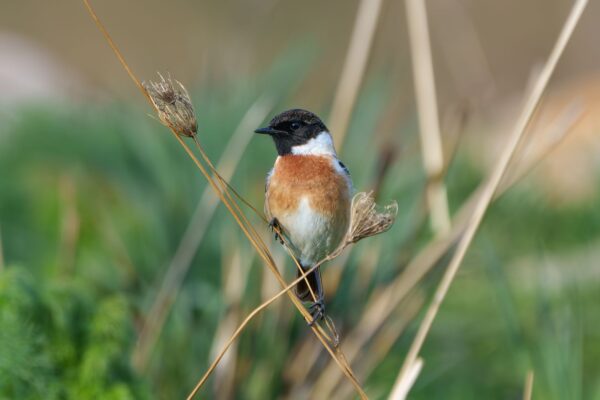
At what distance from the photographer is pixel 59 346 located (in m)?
1.49

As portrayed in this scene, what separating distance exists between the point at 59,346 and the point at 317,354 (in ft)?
1.49

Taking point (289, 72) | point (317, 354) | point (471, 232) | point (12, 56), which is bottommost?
point (317, 354)

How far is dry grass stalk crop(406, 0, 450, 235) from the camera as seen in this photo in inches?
55.1

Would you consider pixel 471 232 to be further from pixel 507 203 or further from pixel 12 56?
pixel 12 56

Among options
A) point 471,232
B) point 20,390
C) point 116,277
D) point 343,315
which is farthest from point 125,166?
point 471,232

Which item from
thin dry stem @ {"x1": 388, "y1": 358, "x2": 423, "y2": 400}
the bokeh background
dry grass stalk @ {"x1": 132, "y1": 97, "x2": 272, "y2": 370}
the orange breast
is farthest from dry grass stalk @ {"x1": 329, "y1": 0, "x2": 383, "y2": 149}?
thin dry stem @ {"x1": 388, "y1": 358, "x2": 423, "y2": 400}

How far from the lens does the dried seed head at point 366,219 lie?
2.46 feet

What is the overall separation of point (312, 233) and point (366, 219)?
6.8 inches

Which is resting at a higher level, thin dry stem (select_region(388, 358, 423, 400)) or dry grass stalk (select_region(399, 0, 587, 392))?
dry grass stalk (select_region(399, 0, 587, 392))

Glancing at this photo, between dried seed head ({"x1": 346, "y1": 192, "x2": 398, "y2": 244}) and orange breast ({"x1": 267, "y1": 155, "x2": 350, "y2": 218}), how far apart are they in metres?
0.19

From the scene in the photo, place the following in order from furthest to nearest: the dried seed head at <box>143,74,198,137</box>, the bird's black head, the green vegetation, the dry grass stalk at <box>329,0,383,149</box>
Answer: the green vegetation → the dry grass stalk at <box>329,0,383,149</box> → the bird's black head → the dried seed head at <box>143,74,198,137</box>

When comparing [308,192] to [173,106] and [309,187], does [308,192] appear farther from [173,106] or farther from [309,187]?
[173,106]

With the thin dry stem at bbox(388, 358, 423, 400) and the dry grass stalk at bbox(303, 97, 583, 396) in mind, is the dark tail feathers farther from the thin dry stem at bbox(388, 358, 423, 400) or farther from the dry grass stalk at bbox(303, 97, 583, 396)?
the dry grass stalk at bbox(303, 97, 583, 396)

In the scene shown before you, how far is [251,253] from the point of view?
181 centimetres
